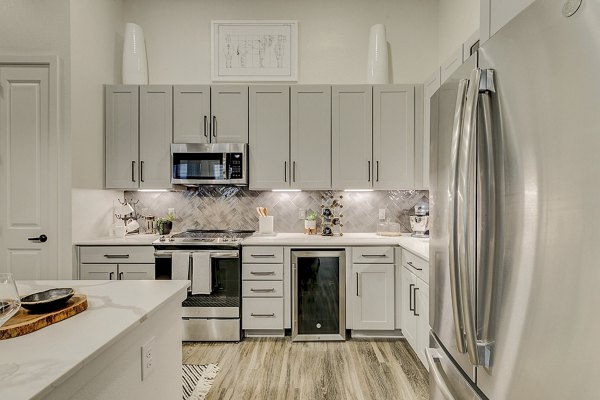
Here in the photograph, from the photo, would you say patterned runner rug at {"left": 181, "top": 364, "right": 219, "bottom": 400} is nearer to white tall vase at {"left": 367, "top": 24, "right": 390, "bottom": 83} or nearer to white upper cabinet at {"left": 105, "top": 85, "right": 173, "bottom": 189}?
white upper cabinet at {"left": 105, "top": 85, "right": 173, "bottom": 189}

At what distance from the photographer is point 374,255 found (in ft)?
10.2

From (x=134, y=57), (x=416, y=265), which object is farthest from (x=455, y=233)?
(x=134, y=57)

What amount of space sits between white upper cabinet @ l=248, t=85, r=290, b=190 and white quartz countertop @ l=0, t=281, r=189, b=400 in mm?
2119

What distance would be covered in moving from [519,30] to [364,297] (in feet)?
8.81

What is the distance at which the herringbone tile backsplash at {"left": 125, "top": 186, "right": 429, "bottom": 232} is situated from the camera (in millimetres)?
3748

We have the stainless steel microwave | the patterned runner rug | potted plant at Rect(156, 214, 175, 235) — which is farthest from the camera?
potted plant at Rect(156, 214, 175, 235)

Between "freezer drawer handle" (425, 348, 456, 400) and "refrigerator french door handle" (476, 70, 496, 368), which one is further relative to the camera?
"freezer drawer handle" (425, 348, 456, 400)

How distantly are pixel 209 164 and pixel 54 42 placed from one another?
1.68 metres

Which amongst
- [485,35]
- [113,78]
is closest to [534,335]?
[485,35]

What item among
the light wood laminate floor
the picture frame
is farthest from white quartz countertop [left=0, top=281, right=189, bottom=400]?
the picture frame

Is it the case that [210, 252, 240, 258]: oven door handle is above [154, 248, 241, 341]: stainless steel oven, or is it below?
above

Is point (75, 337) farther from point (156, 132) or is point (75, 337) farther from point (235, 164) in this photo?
point (156, 132)

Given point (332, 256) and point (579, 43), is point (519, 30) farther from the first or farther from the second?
point (332, 256)

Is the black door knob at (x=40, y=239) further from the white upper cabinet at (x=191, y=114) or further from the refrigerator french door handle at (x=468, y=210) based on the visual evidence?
the refrigerator french door handle at (x=468, y=210)
